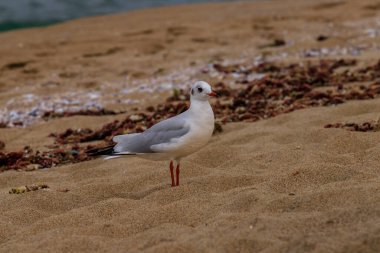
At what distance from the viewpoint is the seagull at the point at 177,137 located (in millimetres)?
5000

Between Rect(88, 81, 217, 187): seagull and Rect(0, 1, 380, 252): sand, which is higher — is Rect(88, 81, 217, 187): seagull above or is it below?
above

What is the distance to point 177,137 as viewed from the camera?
16.4ft

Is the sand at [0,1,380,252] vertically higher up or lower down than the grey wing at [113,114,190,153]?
lower down

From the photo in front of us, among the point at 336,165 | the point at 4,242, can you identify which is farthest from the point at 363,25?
the point at 4,242

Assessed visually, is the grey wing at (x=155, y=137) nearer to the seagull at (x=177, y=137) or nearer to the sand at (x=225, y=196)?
the seagull at (x=177, y=137)

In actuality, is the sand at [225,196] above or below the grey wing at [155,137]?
below

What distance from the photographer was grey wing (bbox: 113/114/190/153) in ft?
16.5

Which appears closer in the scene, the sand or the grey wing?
the sand

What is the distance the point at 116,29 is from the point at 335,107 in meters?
9.73

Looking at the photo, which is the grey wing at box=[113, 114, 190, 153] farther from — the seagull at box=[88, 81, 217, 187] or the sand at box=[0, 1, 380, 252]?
the sand at box=[0, 1, 380, 252]

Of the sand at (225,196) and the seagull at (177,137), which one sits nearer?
the sand at (225,196)

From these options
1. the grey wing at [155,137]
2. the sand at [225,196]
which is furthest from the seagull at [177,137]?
the sand at [225,196]

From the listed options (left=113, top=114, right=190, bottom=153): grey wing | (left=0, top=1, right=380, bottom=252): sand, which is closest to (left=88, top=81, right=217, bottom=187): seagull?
(left=113, top=114, right=190, bottom=153): grey wing

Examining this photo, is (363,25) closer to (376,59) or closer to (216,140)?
(376,59)
